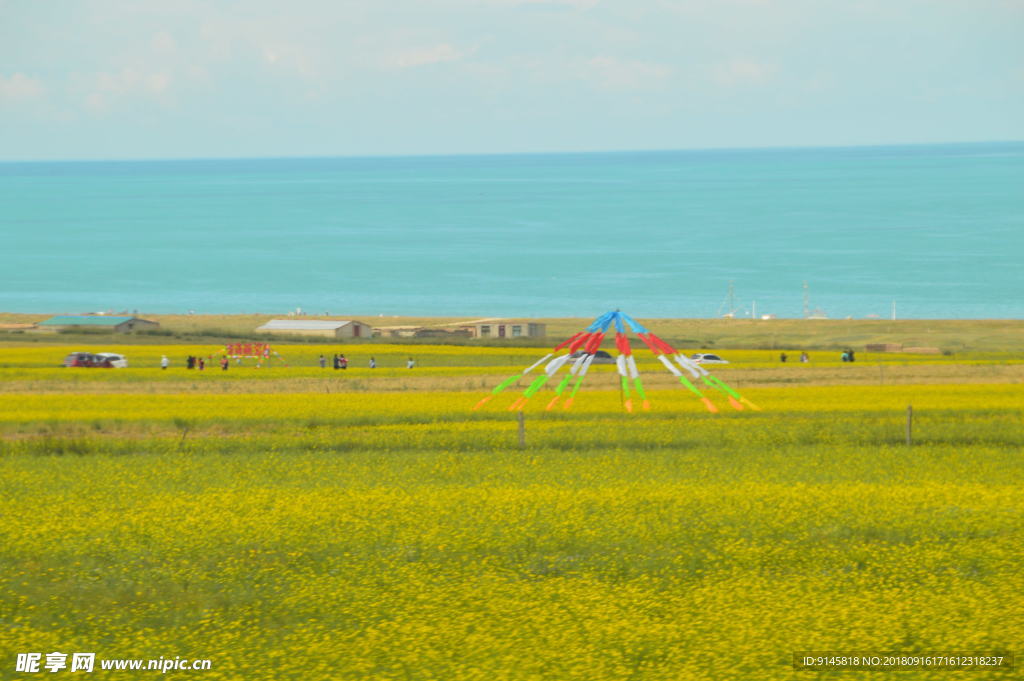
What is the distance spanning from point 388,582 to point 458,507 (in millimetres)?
5421

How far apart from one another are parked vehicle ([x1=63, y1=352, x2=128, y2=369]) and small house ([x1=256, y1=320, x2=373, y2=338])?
21.9 metres

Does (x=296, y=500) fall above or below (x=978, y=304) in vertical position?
below

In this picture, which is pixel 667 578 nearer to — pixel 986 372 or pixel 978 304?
pixel 986 372

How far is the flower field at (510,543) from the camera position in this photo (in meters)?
16.4

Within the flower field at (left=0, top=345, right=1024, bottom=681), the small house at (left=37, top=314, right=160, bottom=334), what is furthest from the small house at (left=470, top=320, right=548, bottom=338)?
the flower field at (left=0, top=345, right=1024, bottom=681)

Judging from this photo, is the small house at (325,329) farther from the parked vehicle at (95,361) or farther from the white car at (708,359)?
the white car at (708,359)

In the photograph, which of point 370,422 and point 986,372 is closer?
point 370,422

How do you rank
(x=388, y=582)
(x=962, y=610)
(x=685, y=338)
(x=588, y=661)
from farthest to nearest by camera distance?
(x=685, y=338)
(x=388, y=582)
(x=962, y=610)
(x=588, y=661)

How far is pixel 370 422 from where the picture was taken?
39062 millimetres

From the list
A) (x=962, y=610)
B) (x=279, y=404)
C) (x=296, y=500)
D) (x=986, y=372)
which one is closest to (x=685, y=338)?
(x=986, y=372)

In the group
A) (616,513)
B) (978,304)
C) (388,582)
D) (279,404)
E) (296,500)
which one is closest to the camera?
(388,582)

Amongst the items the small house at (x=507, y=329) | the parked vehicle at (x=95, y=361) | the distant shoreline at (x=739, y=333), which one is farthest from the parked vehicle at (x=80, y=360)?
the small house at (x=507, y=329)

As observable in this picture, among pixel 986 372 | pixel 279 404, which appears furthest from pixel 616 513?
pixel 986 372

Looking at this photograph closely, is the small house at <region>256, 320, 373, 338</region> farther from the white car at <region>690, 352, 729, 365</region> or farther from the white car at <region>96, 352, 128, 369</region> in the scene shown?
the white car at <region>690, 352, 729, 365</region>
